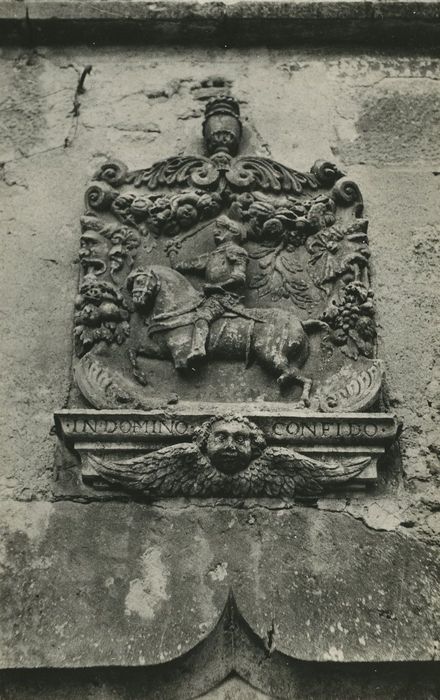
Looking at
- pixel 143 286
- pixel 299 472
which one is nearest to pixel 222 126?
pixel 143 286

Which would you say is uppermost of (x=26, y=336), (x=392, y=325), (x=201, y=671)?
(x=392, y=325)

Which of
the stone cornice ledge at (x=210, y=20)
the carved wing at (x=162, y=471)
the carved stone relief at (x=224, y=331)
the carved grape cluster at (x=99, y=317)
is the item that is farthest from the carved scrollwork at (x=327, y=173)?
the carved wing at (x=162, y=471)

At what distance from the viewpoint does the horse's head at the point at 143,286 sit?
3.38 m

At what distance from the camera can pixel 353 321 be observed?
3410mm

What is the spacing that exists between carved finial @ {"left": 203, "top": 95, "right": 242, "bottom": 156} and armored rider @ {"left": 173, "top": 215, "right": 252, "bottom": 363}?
0.47 metres

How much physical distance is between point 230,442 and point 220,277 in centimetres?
84

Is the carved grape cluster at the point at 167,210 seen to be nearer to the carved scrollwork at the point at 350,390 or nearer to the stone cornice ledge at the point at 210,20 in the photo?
the carved scrollwork at the point at 350,390

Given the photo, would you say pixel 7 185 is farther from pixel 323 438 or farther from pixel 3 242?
pixel 323 438

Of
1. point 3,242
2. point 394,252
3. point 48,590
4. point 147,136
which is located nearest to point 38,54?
point 147,136

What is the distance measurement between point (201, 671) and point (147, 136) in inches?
105

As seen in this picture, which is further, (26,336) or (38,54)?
(38,54)

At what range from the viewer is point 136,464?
3.04m

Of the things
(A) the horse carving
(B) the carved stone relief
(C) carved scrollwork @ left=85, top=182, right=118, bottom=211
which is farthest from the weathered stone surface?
(C) carved scrollwork @ left=85, top=182, right=118, bottom=211

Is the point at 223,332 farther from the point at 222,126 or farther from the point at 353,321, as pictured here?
the point at 222,126
